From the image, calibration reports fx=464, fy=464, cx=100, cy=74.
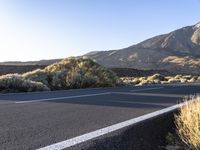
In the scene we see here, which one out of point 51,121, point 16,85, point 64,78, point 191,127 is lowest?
point 64,78

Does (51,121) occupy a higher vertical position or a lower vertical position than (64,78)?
higher

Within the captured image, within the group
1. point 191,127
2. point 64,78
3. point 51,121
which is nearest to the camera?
point 191,127

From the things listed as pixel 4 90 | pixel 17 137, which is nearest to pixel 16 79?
pixel 4 90

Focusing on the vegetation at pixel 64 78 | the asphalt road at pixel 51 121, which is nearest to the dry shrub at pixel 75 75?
the vegetation at pixel 64 78

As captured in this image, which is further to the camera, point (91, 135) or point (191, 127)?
point (191, 127)

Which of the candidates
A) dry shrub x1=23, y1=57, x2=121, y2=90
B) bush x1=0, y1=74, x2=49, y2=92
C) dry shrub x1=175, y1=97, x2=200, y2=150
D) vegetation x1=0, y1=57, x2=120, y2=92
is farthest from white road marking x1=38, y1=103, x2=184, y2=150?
dry shrub x1=23, y1=57, x2=121, y2=90

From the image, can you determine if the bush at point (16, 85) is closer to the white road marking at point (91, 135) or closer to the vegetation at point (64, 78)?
the vegetation at point (64, 78)

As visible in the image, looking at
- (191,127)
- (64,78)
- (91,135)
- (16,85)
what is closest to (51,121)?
(91,135)

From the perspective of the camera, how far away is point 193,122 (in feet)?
24.9

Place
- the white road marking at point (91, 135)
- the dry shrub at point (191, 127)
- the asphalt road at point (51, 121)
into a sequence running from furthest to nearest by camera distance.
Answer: the dry shrub at point (191, 127)
the asphalt road at point (51, 121)
the white road marking at point (91, 135)

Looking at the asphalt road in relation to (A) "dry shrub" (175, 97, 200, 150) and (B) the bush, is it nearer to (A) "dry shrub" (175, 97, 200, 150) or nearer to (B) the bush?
(A) "dry shrub" (175, 97, 200, 150)

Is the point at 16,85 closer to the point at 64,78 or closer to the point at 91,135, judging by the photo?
the point at 64,78

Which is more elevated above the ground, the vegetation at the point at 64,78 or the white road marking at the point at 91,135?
the white road marking at the point at 91,135

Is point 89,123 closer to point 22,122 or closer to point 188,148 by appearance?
point 22,122
